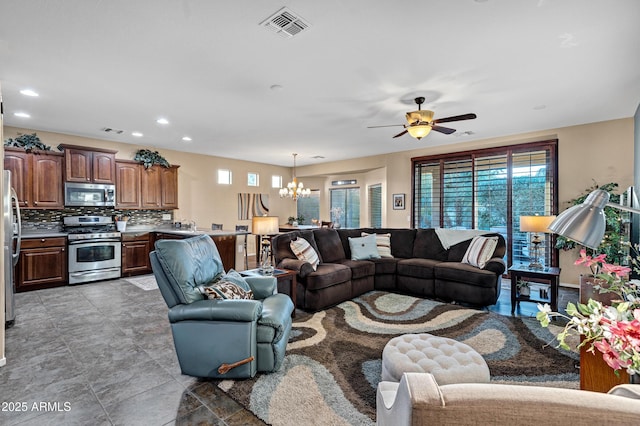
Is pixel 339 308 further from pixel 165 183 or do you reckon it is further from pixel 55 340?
pixel 165 183

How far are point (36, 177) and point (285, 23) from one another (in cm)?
539

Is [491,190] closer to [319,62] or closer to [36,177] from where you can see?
[319,62]

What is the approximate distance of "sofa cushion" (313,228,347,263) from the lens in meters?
4.93

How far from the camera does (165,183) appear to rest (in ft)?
22.7

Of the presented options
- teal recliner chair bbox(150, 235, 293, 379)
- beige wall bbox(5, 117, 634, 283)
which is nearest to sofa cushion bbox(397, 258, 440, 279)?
beige wall bbox(5, 117, 634, 283)

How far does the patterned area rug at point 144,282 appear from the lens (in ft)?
17.5

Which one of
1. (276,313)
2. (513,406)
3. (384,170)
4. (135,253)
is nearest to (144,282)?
(135,253)

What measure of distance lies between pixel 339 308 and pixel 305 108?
2.77m

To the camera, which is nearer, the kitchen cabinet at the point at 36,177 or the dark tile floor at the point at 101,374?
the dark tile floor at the point at 101,374

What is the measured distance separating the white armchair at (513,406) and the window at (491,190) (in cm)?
591

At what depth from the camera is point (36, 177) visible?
5328 mm

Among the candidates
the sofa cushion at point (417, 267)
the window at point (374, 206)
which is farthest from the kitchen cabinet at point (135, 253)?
the window at point (374, 206)

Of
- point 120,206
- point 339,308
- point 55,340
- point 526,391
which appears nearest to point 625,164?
point 339,308

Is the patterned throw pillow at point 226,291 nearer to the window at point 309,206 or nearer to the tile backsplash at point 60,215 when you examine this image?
the tile backsplash at point 60,215
